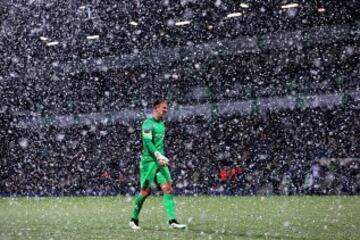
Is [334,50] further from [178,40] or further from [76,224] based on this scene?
[76,224]

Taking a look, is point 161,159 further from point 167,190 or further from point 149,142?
point 167,190

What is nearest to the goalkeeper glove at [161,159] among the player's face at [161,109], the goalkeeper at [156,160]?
the goalkeeper at [156,160]

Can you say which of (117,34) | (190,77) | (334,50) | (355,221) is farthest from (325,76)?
(355,221)

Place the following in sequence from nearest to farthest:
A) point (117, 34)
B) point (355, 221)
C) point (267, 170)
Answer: point (355, 221), point (267, 170), point (117, 34)

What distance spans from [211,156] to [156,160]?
2040 centimetres

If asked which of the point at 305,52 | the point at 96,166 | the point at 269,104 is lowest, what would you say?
the point at 96,166

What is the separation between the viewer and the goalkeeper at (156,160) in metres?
8.24

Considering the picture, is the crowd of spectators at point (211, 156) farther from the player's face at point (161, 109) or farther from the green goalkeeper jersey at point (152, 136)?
the player's face at point (161, 109)

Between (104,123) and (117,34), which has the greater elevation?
(117,34)

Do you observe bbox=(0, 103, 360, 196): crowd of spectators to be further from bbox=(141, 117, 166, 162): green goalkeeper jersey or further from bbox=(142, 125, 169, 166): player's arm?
bbox=(142, 125, 169, 166): player's arm

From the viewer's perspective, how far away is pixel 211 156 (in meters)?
28.7

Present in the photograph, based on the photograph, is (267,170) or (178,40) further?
(178,40)

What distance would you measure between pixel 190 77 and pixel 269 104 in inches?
198

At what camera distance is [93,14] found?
32.1m
